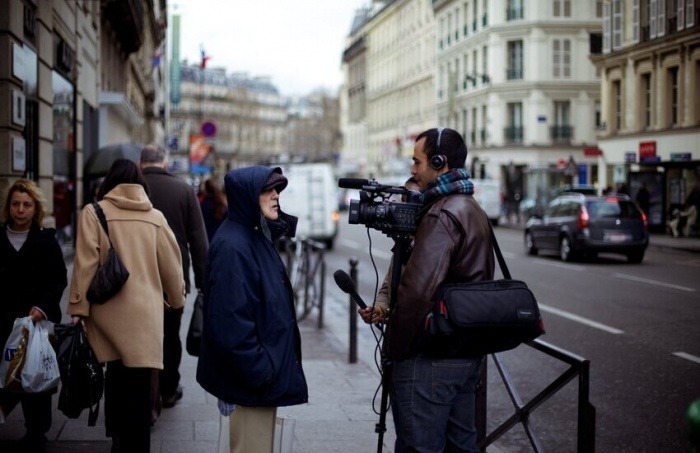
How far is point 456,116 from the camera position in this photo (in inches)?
2717

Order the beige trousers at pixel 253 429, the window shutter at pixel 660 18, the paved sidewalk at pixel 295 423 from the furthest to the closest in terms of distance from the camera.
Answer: the window shutter at pixel 660 18, the paved sidewalk at pixel 295 423, the beige trousers at pixel 253 429

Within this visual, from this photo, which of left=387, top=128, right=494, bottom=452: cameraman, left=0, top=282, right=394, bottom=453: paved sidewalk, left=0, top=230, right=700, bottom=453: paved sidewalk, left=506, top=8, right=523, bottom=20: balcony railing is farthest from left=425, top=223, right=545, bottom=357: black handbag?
left=506, top=8, right=523, bottom=20: balcony railing

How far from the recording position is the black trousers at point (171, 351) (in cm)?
718

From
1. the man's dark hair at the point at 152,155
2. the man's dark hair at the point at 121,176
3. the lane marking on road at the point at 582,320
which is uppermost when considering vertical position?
the man's dark hair at the point at 152,155

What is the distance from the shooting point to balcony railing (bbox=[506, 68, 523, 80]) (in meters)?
59.6

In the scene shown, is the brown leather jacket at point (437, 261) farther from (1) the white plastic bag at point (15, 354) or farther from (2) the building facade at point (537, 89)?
(2) the building facade at point (537, 89)

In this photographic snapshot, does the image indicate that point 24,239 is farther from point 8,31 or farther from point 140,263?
point 8,31

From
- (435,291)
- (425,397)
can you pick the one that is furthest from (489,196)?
(435,291)

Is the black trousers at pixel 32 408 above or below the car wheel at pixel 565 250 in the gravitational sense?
below

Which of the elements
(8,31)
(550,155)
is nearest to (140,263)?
(8,31)

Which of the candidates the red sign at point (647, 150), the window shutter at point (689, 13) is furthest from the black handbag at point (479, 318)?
the red sign at point (647, 150)

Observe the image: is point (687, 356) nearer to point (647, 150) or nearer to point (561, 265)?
point (561, 265)

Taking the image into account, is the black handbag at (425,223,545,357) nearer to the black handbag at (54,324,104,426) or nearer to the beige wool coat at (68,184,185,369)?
the beige wool coat at (68,184,185,369)

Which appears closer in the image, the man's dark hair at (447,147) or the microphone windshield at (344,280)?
the man's dark hair at (447,147)
